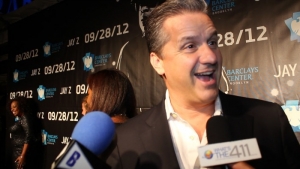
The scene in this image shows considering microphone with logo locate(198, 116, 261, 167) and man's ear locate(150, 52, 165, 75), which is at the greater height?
man's ear locate(150, 52, 165, 75)

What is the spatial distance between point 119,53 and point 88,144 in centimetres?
206

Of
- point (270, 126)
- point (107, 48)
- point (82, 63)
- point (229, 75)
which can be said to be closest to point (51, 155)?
point (82, 63)

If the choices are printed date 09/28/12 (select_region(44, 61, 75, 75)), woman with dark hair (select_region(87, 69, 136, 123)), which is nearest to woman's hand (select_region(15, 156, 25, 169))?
printed date 09/28/12 (select_region(44, 61, 75, 75))

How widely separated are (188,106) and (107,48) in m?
1.99

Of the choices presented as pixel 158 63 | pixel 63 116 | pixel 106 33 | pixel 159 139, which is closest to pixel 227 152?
pixel 159 139

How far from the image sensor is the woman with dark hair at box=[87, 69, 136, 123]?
5.16ft

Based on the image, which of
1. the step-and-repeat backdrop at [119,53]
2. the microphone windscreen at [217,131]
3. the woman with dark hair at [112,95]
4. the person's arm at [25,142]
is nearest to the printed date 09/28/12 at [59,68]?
the step-and-repeat backdrop at [119,53]

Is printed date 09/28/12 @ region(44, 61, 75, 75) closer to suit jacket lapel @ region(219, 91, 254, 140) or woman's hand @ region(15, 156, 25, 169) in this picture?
woman's hand @ region(15, 156, 25, 169)

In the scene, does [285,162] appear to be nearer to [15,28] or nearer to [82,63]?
[82,63]

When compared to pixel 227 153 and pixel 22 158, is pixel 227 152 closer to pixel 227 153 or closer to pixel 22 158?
pixel 227 153

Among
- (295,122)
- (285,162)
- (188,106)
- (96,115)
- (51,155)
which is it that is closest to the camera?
(96,115)

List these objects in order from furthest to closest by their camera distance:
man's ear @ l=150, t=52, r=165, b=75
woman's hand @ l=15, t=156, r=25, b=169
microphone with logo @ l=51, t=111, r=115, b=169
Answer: woman's hand @ l=15, t=156, r=25, b=169 < man's ear @ l=150, t=52, r=165, b=75 < microphone with logo @ l=51, t=111, r=115, b=169

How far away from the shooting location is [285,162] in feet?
2.91

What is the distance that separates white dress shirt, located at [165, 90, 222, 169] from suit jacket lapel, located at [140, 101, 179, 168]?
43 mm
